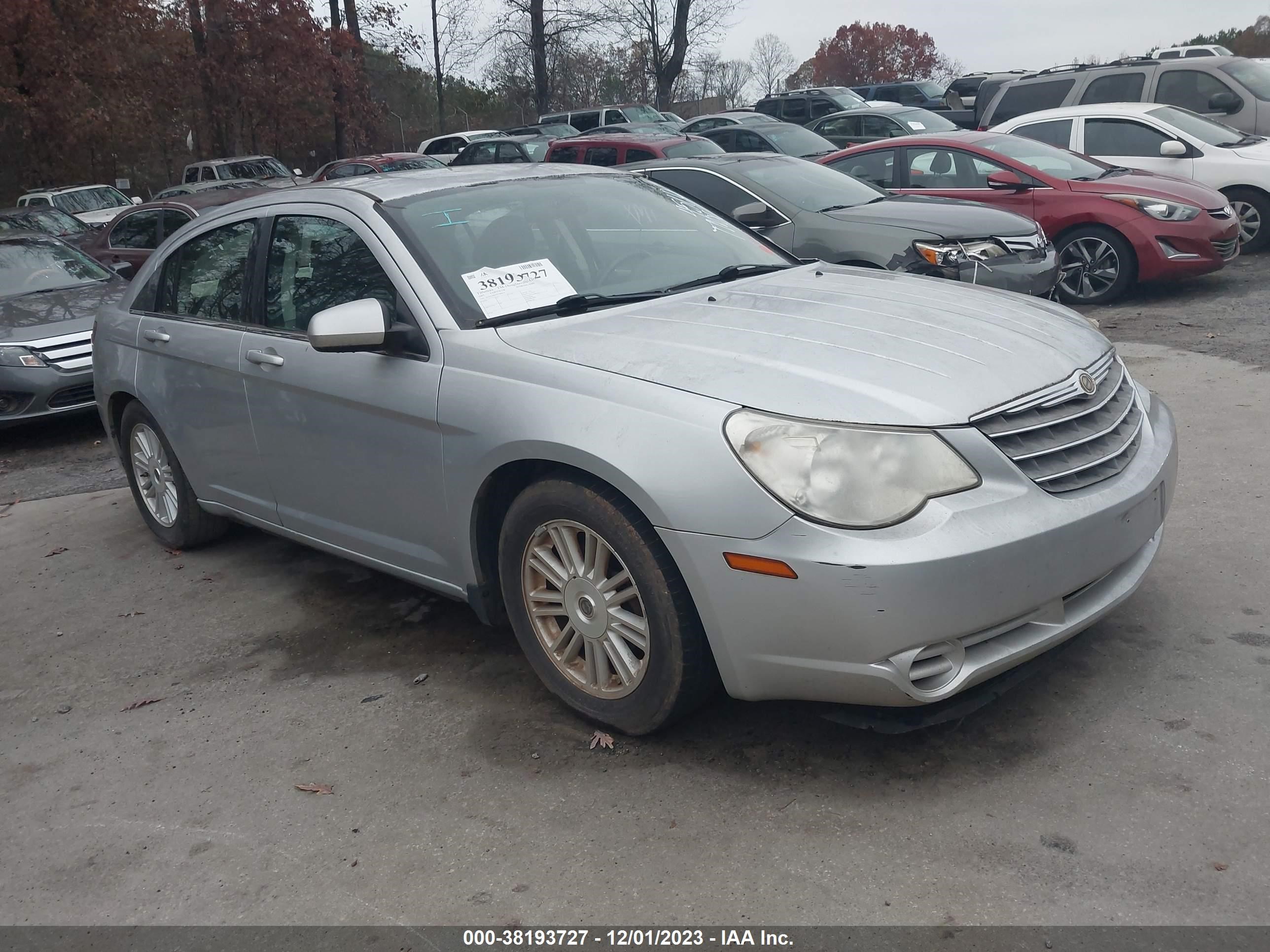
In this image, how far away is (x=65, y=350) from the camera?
8.39m

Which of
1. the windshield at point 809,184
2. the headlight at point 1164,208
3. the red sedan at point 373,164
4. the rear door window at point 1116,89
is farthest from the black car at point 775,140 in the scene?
the headlight at point 1164,208

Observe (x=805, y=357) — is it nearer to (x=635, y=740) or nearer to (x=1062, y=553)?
(x=1062, y=553)

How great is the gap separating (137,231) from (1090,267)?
10719 millimetres

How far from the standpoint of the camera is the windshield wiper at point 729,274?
4125mm

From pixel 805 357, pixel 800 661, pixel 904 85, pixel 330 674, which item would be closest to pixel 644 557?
pixel 800 661

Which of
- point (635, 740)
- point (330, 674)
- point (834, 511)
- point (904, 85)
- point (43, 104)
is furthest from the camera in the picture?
point (904, 85)

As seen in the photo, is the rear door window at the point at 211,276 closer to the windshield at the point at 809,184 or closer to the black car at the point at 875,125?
the windshield at the point at 809,184

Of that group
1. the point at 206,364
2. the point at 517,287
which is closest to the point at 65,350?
the point at 206,364

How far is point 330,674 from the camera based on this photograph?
13.4 ft

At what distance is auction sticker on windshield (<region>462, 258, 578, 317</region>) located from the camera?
149 inches

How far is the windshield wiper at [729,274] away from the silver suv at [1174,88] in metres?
10.6

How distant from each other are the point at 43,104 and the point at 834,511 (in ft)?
97.4

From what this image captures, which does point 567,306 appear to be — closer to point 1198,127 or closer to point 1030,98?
point 1198,127

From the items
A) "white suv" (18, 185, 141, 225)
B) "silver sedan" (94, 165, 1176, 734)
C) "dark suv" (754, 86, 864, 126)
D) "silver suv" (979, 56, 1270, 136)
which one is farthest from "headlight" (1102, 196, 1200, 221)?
"white suv" (18, 185, 141, 225)
